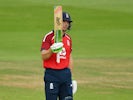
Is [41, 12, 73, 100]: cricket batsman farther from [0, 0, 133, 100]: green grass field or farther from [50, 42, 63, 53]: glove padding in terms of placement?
[0, 0, 133, 100]: green grass field

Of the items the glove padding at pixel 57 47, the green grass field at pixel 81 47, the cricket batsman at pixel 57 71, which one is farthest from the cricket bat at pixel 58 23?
the green grass field at pixel 81 47

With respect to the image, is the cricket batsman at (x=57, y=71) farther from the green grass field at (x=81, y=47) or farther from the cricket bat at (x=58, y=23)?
the green grass field at (x=81, y=47)

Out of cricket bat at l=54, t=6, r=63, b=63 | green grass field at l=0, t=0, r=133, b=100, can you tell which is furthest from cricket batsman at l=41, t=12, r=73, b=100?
green grass field at l=0, t=0, r=133, b=100

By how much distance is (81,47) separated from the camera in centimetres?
2538

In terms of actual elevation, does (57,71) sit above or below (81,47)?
below

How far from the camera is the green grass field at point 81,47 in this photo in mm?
15784

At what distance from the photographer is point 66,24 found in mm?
10250

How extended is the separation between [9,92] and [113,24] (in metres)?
21.1

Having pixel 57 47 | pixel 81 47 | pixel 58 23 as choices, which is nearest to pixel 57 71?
pixel 57 47

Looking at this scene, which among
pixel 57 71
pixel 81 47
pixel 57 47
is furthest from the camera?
pixel 81 47

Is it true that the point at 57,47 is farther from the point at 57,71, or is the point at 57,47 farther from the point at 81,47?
the point at 81,47

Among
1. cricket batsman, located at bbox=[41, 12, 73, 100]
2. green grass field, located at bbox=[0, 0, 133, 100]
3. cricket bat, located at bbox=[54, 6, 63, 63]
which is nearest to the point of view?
cricket bat, located at bbox=[54, 6, 63, 63]

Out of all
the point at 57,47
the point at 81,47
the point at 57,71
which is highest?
the point at 81,47

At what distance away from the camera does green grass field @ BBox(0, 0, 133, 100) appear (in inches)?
621
